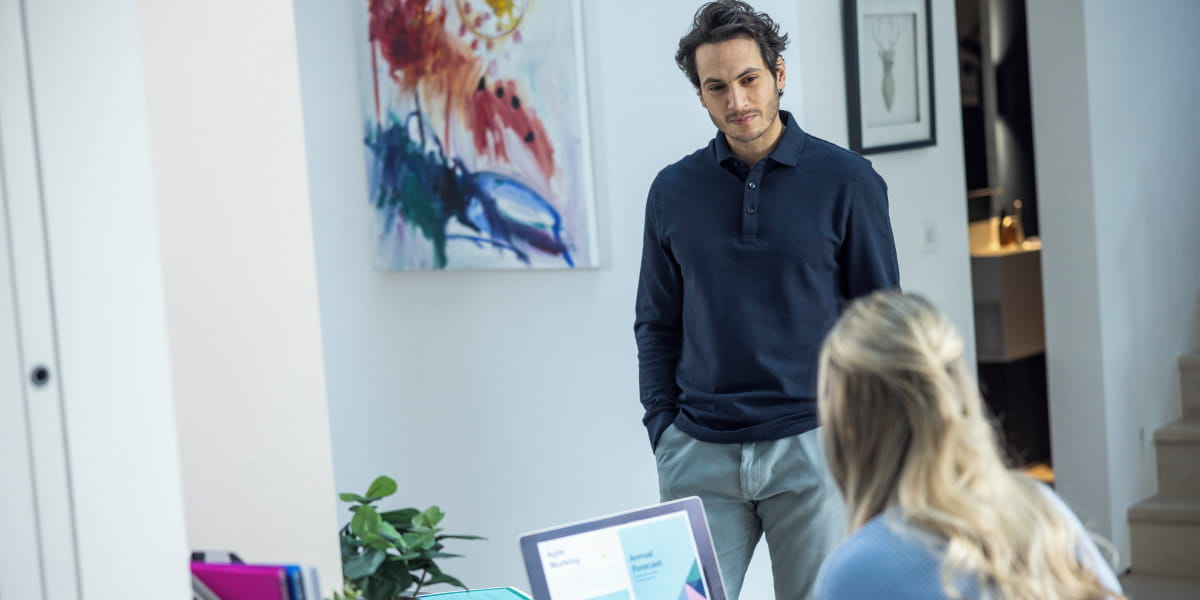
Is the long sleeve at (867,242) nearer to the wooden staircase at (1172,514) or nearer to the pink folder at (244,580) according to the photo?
the pink folder at (244,580)

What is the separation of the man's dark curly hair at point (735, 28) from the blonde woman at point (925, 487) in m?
1.09

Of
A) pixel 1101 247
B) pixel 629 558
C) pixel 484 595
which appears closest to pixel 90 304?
pixel 629 558

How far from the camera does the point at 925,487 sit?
Result: 4.09 feet

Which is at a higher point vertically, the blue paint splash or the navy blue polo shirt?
the blue paint splash

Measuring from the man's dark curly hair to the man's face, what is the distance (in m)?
0.01

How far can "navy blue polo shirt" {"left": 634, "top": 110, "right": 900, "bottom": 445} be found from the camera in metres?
2.29

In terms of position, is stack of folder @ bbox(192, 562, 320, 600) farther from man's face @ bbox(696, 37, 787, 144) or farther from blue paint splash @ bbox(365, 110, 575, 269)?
blue paint splash @ bbox(365, 110, 575, 269)

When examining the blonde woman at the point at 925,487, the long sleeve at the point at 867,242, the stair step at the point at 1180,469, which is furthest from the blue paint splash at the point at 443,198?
the stair step at the point at 1180,469

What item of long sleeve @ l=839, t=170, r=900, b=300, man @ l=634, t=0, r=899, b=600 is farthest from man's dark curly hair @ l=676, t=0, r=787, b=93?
long sleeve @ l=839, t=170, r=900, b=300

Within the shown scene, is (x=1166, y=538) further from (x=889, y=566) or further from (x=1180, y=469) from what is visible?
(x=889, y=566)

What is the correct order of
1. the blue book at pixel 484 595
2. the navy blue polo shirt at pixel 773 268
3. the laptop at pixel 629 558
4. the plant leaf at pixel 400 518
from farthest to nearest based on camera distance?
the plant leaf at pixel 400 518 < the blue book at pixel 484 595 < the navy blue polo shirt at pixel 773 268 < the laptop at pixel 629 558

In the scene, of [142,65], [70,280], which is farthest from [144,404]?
[142,65]

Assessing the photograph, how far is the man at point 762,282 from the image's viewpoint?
2299mm

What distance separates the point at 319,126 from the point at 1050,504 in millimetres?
2805
